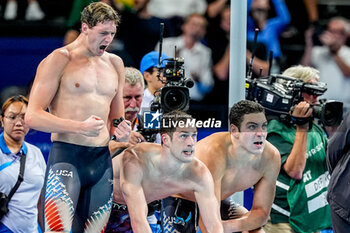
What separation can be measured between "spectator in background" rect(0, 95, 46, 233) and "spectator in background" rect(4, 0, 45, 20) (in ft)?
1.60

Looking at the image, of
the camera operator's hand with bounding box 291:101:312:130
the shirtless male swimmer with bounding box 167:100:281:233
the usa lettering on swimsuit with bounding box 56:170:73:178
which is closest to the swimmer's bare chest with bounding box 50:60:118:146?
the usa lettering on swimsuit with bounding box 56:170:73:178

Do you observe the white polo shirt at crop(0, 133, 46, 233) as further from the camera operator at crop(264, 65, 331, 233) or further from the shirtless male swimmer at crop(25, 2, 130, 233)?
the camera operator at crop(264, 65, 331, 233)

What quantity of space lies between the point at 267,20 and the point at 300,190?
1.25 m

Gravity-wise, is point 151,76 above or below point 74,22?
below

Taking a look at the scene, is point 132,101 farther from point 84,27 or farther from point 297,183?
point 297,183

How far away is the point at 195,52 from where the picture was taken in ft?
13.6

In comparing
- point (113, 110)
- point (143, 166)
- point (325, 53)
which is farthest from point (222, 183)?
point (325, 53)

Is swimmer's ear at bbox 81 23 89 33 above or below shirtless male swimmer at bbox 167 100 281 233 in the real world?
above

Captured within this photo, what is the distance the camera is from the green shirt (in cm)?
455

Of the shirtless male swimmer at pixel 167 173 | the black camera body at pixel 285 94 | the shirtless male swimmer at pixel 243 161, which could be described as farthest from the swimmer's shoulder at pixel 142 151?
the black camera body at pixel 285 94

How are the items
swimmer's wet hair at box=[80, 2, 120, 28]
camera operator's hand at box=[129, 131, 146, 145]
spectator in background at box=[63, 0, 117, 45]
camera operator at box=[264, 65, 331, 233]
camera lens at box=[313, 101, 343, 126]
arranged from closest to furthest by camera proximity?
swimmer's wet hair at box=[80, 2, 120, 28] → spectator in background at box=[63, 0, 117, 45] → camera operator's hand at box=[129, 131, 146, 145] → camera lens at box=[313, 101, 343, 126] → camera operator at box=[264, 65, 331, 233]

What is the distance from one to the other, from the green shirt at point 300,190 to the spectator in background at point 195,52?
71 centimetres

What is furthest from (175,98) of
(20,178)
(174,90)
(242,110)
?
(20,178)

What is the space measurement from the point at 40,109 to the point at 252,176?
4.99ft
